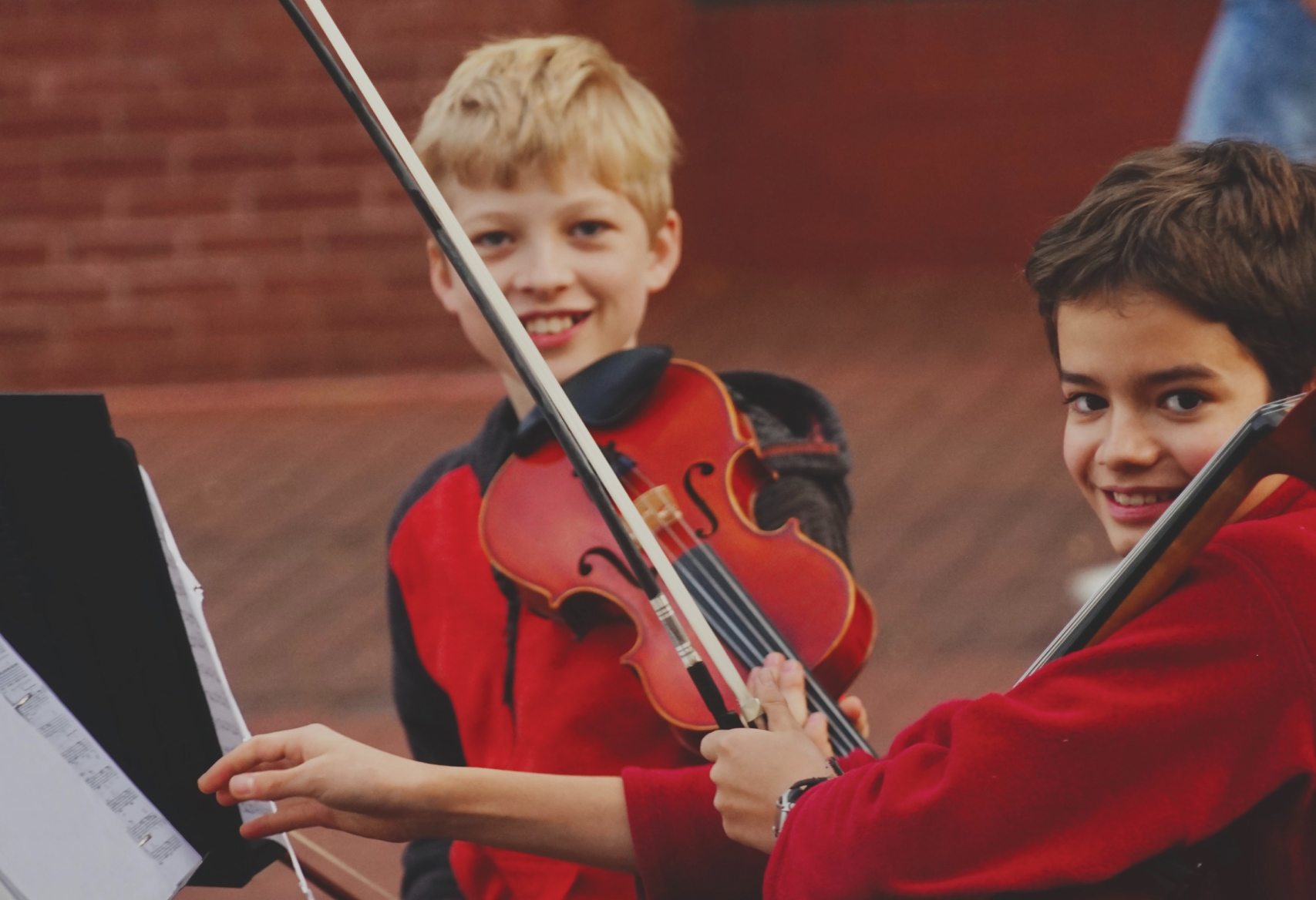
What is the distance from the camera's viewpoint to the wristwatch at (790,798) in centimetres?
121

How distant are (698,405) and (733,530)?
18 centimetres

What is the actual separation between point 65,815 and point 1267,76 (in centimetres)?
254

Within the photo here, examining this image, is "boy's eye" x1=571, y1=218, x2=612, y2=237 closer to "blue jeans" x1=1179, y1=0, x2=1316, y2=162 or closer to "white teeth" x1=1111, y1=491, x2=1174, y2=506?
"white teeth" x1=1111, y1=491, x2=1174, y2=506

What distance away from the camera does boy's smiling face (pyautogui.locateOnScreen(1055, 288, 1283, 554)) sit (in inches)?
46.6

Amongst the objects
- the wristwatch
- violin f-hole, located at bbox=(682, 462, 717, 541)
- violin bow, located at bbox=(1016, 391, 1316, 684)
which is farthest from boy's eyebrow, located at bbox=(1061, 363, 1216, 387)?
violin f-hole, located at bbox=(682, 462, 717, 541)

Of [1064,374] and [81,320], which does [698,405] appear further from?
[81,320]

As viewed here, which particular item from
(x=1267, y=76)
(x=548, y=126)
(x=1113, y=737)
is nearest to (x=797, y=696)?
(x=1113, y=737)

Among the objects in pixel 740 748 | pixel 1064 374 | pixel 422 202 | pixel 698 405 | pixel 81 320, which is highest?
pixel 422 202

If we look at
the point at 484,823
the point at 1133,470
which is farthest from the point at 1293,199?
the point at 484,823

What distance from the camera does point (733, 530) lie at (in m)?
1.66

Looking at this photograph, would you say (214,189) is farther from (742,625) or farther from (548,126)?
(742,625)

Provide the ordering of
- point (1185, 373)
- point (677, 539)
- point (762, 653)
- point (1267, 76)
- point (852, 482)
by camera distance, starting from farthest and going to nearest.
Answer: point (852, 482) < point (1267, 76) < point (677, 539) < point (762, 653) < point (1185, 373)

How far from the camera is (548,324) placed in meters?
1.88

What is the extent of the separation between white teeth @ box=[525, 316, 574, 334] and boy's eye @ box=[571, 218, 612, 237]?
0.10 m
